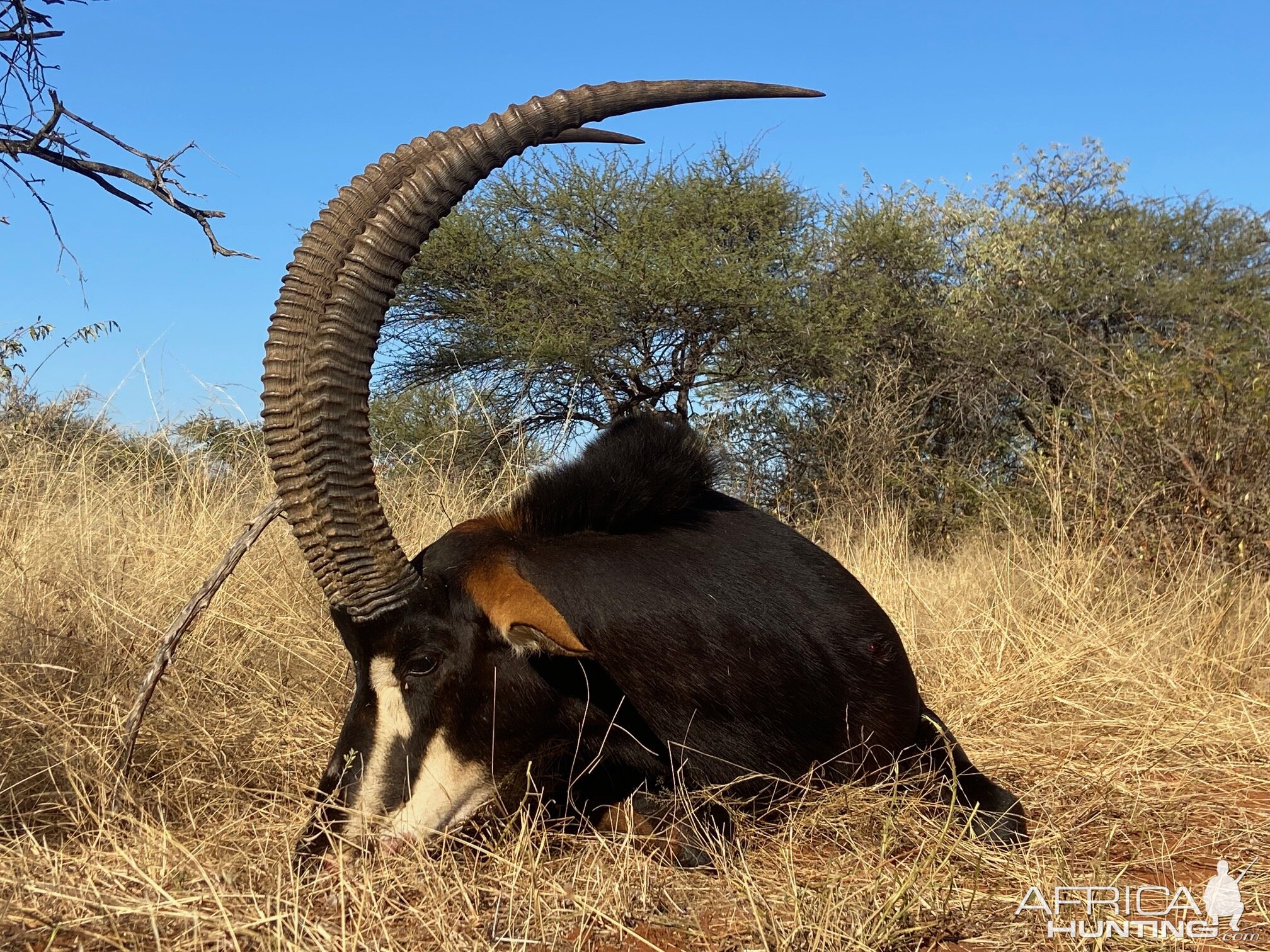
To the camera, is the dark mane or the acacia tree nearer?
the dark mane

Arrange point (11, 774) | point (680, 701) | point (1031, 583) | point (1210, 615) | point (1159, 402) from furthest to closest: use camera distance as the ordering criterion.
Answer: point (1159, 402) → point (1031, 583) → point (1210, 615) → point (11, 774) → point (680, 701)

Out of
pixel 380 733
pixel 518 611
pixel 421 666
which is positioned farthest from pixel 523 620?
pixel 380 733

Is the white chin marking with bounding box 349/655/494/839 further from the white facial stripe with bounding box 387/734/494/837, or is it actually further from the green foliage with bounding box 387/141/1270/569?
the green foliage with bounding box 387/141/1270/569

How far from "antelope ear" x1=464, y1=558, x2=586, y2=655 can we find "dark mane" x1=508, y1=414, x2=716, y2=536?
0.90 feet

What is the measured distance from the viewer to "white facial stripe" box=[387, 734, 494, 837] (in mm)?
2549

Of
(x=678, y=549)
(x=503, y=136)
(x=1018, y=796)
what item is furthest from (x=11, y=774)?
(x=1018, y=796)

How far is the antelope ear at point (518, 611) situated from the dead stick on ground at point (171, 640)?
0.67 meters

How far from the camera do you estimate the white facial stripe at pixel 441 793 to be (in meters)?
2.55

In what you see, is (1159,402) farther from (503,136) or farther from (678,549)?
(503,136)

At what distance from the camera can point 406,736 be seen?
2.59m

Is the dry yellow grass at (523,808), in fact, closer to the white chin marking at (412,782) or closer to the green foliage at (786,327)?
the white chin marking at (412,782)

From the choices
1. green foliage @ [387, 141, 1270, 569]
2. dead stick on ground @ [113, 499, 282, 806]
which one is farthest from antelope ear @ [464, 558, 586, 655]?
green foliage @ [387, 141, 1270, 569]

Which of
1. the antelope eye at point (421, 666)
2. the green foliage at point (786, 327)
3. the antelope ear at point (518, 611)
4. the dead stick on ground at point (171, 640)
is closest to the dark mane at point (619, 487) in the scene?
the antelope ear at point (518, 611)

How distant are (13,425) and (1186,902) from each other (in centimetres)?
599
